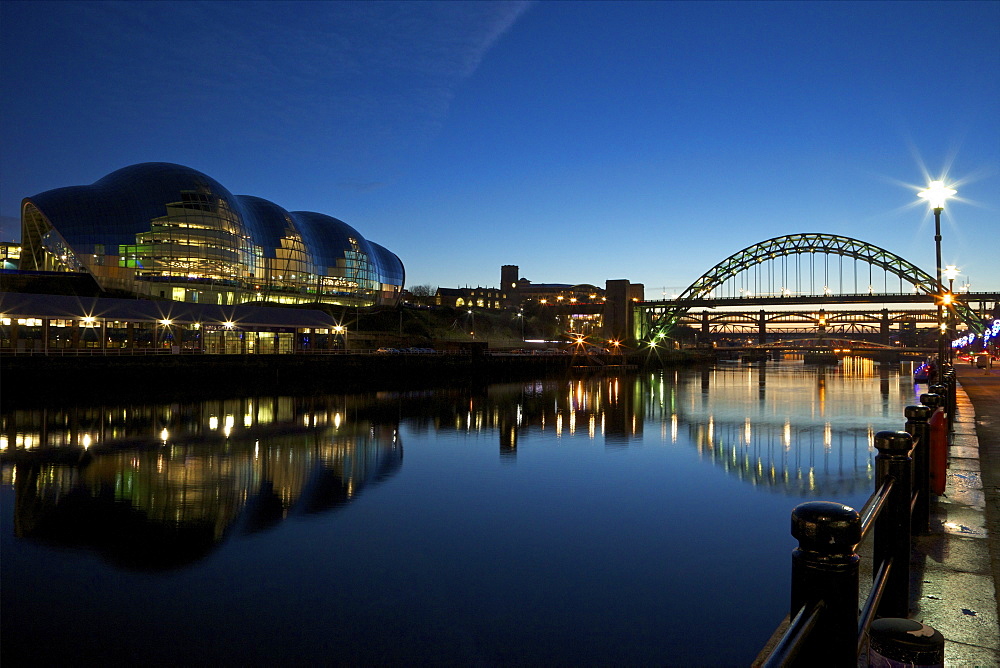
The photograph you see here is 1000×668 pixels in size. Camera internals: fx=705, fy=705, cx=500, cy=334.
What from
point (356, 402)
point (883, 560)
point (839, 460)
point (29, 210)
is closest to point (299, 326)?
point (356, 402)

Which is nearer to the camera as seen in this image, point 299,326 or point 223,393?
point 223,393

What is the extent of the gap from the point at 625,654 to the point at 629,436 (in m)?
17.7

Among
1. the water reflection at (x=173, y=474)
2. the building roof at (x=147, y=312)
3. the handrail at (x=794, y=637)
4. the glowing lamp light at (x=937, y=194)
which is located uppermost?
the glowing lamp light at (x=937, y=194)

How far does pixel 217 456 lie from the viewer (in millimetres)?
17578

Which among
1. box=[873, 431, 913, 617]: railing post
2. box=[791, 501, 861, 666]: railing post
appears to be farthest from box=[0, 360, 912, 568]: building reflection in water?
box=[791, 501, 861, 666]: railing post

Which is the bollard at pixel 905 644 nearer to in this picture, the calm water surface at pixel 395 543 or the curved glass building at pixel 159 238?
the calm water surface at pixel 395 543

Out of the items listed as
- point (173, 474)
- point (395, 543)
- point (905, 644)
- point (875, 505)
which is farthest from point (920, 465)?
point (173, 474)

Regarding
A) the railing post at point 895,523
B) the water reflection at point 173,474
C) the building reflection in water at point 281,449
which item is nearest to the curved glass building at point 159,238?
the building reflection in water at point 281,449

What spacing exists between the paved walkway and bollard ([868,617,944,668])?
9.62 ft

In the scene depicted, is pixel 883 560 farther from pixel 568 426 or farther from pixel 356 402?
pixel 356 402

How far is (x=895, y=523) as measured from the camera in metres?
5.25

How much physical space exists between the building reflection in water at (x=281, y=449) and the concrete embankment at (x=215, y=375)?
20.3 feet

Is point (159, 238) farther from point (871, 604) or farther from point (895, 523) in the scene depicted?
point (871, 604)

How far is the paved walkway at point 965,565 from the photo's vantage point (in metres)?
4.96
